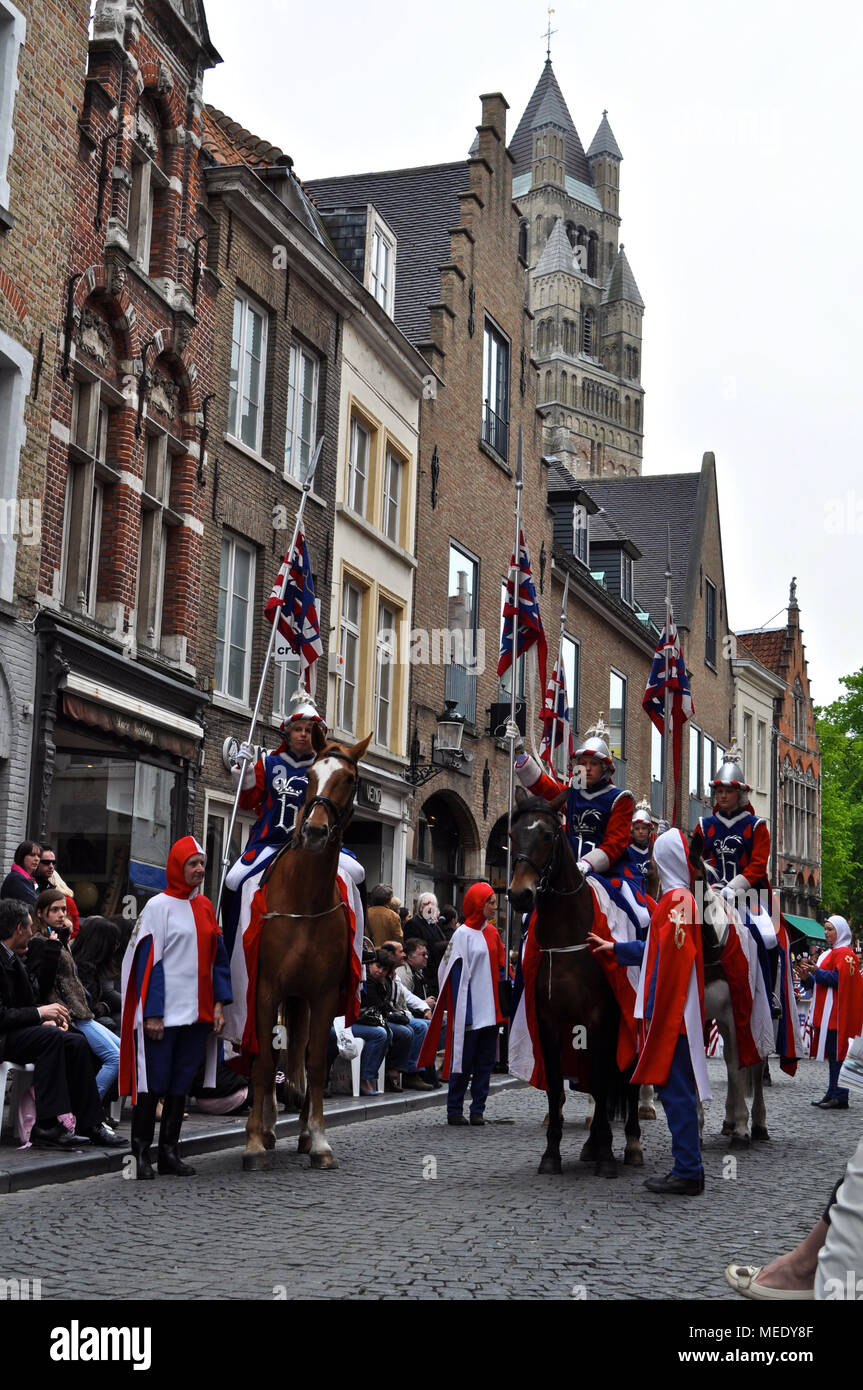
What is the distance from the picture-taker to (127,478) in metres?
17.1

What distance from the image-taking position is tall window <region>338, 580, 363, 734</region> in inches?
909

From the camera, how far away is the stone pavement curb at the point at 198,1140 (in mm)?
8586

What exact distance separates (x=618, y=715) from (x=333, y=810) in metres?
29.0

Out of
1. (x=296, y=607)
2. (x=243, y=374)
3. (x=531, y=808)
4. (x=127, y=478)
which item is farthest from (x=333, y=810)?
(x=243, y=374)

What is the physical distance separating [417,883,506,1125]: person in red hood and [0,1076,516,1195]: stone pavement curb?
844 millimetres

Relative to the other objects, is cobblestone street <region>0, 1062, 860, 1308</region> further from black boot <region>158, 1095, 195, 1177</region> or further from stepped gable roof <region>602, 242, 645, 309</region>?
stepped gable roof <region>602, 242, 645, 309</region>

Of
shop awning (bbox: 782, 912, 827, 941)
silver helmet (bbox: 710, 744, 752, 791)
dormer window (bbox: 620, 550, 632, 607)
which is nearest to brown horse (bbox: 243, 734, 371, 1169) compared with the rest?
silver helmet (bbox: 710, 744, 752, 791)

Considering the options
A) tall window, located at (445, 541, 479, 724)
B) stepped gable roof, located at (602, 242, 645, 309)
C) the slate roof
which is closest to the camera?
tall window, located at (445, 541, 479, 724)

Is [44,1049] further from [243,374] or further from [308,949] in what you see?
[243,374]

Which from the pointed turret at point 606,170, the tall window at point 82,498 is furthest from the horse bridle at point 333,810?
the pointed turret at point 606,170
